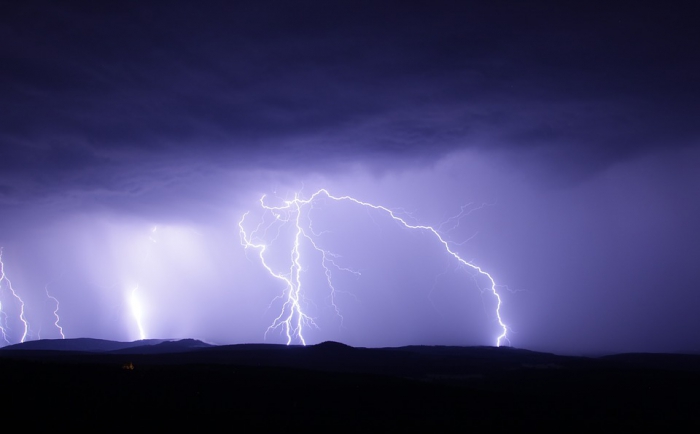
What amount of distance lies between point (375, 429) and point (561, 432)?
4.72 meters

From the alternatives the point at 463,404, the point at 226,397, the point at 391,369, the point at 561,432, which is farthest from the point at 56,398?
the point at 391,369

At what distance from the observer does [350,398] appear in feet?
51.7

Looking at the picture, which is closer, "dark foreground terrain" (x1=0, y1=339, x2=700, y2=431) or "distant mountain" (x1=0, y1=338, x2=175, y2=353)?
"dark foreground terrain" (x1=0, y1=339, x2=700, y2=431)

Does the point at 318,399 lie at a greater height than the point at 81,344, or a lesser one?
lesser

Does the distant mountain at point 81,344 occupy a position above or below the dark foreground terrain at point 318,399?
above

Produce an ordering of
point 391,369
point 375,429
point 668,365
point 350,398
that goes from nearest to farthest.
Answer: point 375,429, point 350,398, point 391,369, point 668,365

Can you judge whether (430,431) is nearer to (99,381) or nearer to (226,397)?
(226,397)

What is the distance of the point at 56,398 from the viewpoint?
43.4ft

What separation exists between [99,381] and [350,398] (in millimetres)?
7213

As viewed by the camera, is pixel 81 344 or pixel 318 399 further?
pixel 81 344

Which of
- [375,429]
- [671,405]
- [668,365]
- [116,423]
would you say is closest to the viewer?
[116,423]

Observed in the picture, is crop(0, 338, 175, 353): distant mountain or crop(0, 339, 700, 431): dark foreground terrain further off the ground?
crop(0, 338, 175, 353): distant mountain

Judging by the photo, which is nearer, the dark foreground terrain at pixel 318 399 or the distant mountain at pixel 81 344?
the dark foreground terrain at pixel 318 399

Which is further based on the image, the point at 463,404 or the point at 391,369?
the point at 391,369
